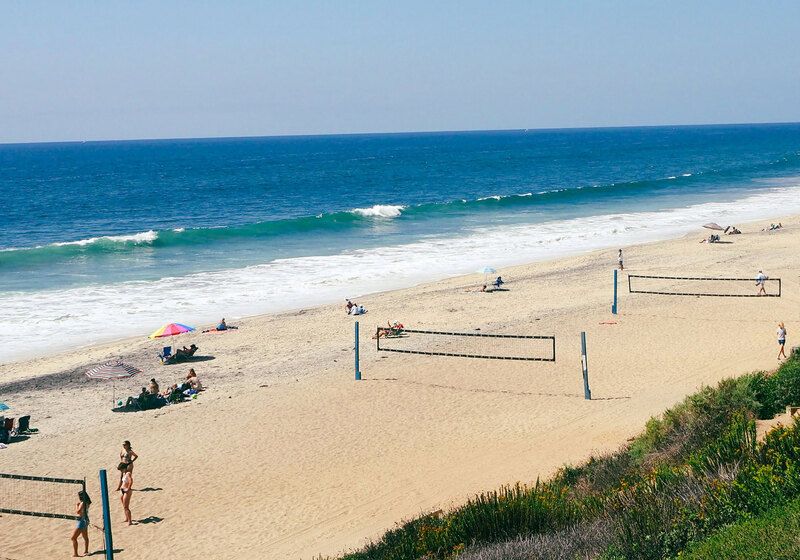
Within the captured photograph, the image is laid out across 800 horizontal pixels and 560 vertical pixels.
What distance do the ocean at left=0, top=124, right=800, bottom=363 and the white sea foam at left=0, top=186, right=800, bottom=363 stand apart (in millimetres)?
114

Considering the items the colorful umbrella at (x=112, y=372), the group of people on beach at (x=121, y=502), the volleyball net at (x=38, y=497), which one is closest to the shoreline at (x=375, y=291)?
the colorful umbrella at (x=112, y=372)

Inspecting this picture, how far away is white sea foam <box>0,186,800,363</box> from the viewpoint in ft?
95.5

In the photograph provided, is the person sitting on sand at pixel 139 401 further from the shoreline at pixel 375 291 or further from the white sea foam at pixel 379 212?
the white sea foam at pixel 379 212

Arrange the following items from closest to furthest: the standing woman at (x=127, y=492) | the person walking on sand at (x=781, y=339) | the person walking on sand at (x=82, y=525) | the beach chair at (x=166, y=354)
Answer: the person walking on sand at (x=82, y=525) < the standing woman at (x=127, y=492) < the person walking on sand at (x=781, y=339) < the beach chair at (x=166, y=354)

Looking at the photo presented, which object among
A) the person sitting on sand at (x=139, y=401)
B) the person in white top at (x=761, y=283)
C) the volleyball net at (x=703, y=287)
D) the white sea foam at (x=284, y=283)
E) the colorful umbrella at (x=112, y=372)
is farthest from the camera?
the white sea foam at (x=284, y=283)

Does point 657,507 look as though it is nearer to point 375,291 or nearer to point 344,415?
point 344,415

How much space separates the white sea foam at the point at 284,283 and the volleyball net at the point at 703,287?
9.28 m

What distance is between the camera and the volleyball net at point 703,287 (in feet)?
93.5

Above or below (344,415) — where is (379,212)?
above

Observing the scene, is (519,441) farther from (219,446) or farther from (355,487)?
(219,446)

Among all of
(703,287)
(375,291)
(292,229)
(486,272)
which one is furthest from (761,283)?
(292,229)

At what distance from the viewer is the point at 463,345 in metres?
24.1

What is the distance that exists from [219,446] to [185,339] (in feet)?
34.1

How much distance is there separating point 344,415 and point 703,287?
1672cm
